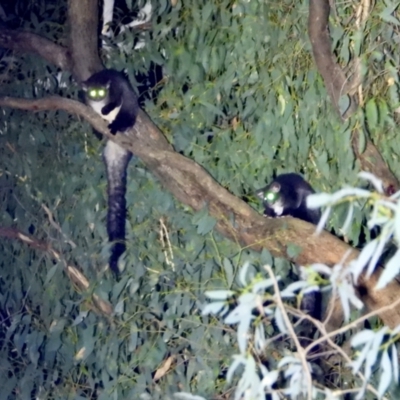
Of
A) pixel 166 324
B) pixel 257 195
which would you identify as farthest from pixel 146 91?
pixel 166 324

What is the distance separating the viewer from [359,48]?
2.44 meters

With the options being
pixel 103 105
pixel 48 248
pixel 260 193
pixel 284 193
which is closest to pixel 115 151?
pixel 103 105

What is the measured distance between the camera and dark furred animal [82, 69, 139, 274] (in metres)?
3.05

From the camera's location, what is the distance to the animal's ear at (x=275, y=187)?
284cm

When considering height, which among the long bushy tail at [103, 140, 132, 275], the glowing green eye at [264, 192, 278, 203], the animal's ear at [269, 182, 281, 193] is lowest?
the long bushy tail at [103, 140, 132, 275]

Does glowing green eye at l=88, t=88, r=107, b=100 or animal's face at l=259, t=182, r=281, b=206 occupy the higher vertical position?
glowing green eye at l=88, t=88, r=107, b=100

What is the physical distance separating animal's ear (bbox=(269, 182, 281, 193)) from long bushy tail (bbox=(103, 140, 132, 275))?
1.88 feet

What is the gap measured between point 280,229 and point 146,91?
3.95ft

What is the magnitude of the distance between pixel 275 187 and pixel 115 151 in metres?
0.68

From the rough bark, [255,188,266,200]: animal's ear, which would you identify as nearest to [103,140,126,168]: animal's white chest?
the rough bark

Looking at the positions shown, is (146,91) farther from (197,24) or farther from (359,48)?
(359,48)

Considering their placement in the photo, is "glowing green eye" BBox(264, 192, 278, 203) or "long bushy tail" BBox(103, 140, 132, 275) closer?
"glowing green eye" BBox(264, 192, 278, 203)

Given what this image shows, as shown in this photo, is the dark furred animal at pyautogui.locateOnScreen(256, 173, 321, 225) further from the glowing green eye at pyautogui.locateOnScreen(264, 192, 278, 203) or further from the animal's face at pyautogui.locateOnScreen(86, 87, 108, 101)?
the animal's face at pyautogui.locateOnScreen(86, 87, 108, 101)

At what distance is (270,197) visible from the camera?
2910 millimetres
